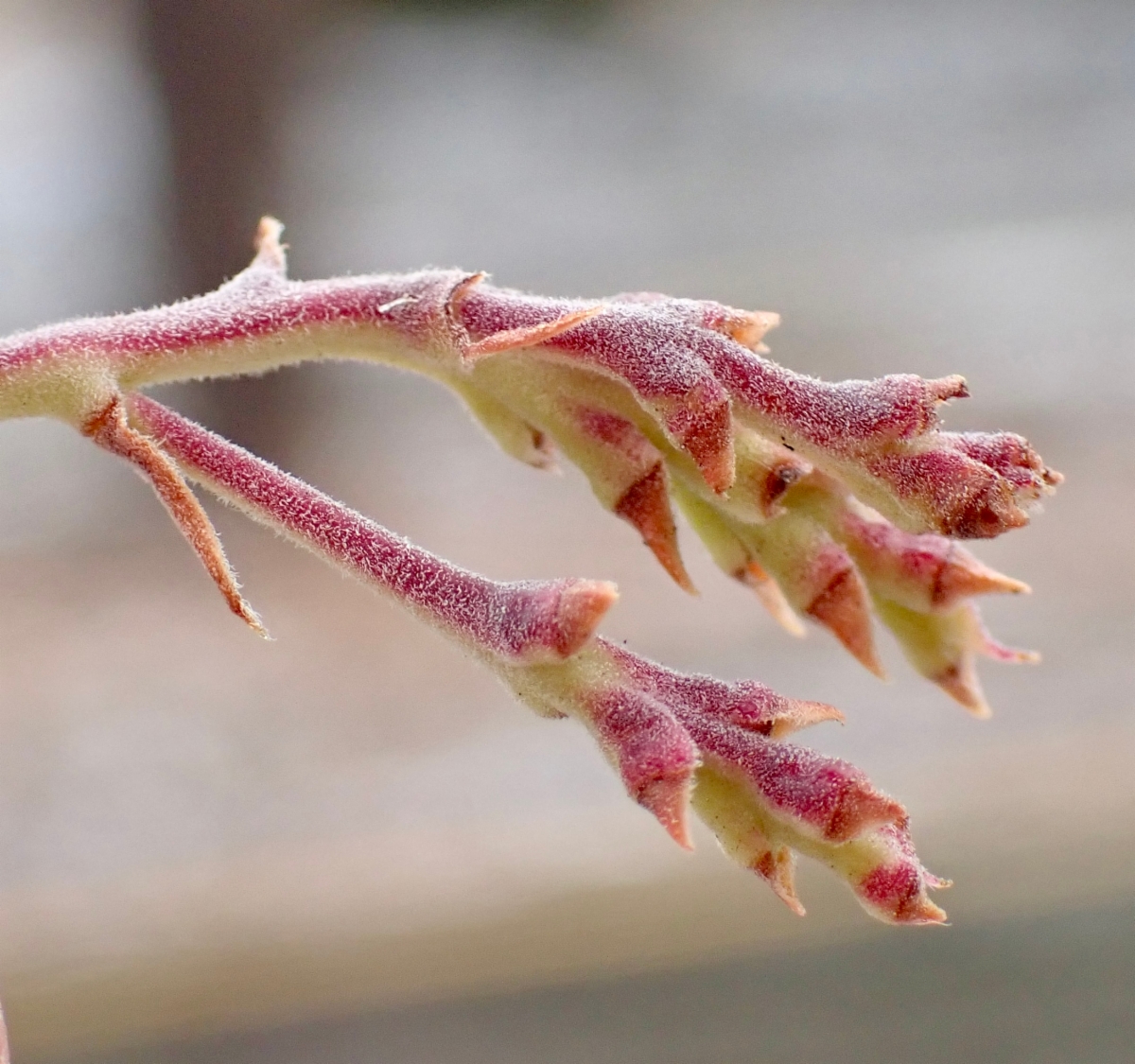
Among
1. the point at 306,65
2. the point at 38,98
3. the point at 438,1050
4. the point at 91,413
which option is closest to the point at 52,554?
the point at 306,65

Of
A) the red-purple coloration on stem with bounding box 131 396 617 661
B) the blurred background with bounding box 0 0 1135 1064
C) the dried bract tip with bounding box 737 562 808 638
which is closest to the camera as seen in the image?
the red-purple coloration on stem with bounding box 131 396 617 661

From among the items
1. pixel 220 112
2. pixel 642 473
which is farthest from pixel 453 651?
pixel 220 112

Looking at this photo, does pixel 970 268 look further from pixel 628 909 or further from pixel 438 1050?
pixel 438 1050

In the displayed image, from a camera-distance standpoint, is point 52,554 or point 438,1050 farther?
point 52,554

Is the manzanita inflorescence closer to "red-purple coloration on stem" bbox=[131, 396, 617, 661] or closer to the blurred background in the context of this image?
"red-purple coloration on stem" bbox=[131, 396, 617, 661]

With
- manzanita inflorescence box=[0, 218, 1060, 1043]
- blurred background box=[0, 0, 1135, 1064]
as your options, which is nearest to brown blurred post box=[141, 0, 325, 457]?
blurred background box=[0, 0, 1135, 1064]

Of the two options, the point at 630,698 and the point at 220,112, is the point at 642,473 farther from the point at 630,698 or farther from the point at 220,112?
the point at 220,112

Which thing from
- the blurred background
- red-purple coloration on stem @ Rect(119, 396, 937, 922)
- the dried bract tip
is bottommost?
red-purple coloration on stem @ Rect(119, 396, 937, 922)
